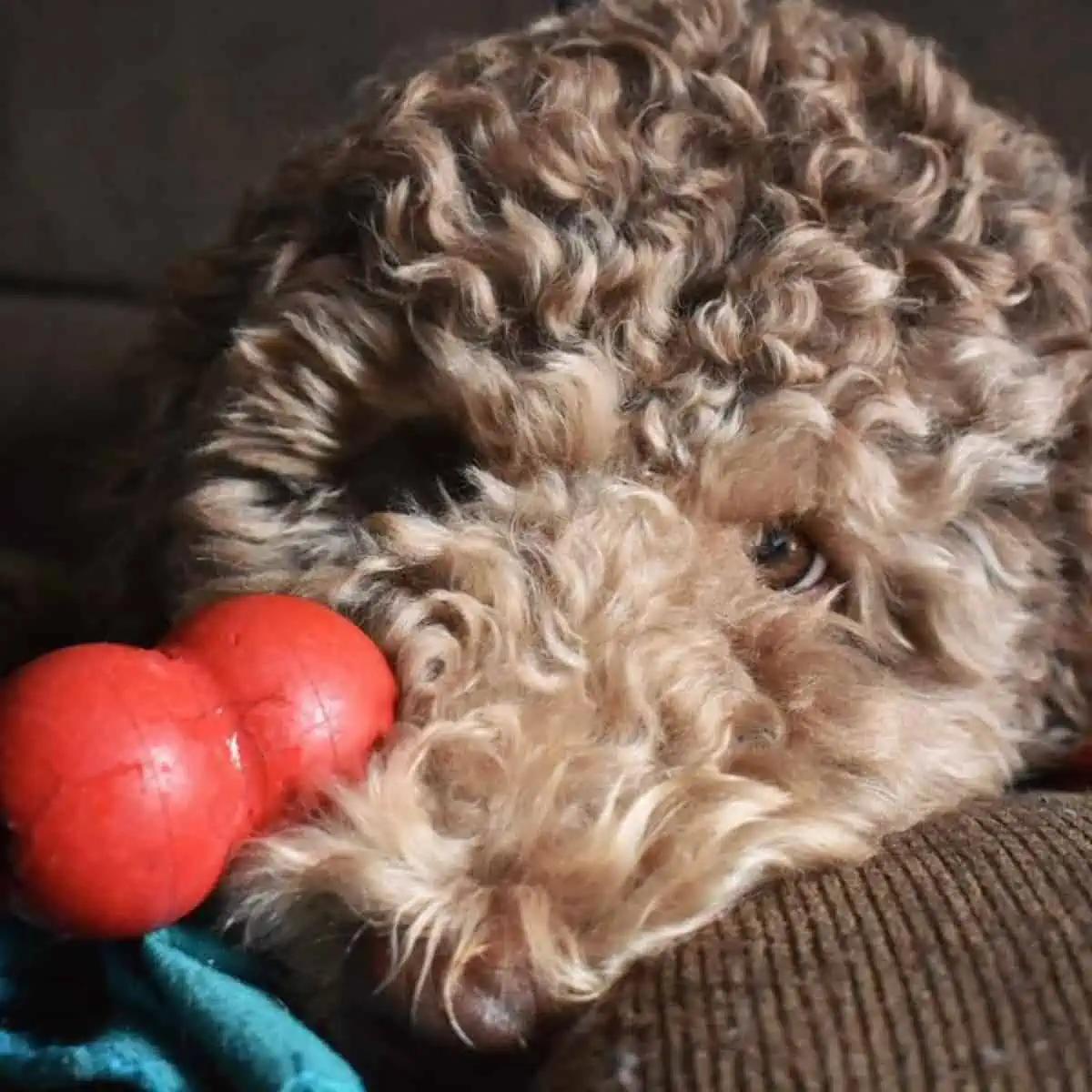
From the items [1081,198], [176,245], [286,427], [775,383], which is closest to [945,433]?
[775,383]

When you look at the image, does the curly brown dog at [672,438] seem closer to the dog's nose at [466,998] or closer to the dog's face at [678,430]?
the dog's face at [678,430]

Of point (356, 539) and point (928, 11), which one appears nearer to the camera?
point (356, 539)

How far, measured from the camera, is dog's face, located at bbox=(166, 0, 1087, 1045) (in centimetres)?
102

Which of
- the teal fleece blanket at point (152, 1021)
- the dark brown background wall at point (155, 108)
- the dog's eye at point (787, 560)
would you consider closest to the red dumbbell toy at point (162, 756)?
the teal fleece blanket at point (152, 1021)

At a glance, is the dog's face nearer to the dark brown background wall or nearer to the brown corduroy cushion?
the brown corduroy cushion

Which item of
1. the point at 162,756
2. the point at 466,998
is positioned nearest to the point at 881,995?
the point at 466,998

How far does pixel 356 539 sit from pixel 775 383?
325 millimetres

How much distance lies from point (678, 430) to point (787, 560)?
0.44 ft

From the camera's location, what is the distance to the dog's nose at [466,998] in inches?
31.3

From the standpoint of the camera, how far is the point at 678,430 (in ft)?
3.72

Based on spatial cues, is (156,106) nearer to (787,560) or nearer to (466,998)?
(787,560)

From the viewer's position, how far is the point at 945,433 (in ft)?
3.97

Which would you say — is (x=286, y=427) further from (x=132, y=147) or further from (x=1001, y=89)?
(x=1001, y=89)

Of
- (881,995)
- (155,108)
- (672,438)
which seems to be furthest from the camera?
(155,108)
